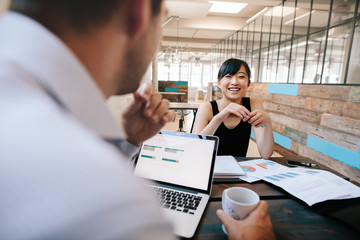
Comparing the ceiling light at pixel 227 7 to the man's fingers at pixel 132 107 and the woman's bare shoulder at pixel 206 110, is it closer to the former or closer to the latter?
the woman's bare shoulder at pixel 206 110

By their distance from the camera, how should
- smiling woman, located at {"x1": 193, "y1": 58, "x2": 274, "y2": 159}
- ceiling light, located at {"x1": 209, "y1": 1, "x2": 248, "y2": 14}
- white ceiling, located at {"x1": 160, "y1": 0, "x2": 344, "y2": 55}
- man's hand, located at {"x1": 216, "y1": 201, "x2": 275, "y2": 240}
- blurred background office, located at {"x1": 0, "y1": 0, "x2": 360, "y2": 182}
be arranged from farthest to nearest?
ceiling light, located at {"x1": 209, "y1": 1, "x2": 248, "y2": 14}
white ceiling, located at {"x1": 160, "y1": 0, "x2": 344, "y2": 55}
blurred background office, located at {"x1": 0, "y1": 0, "x2": 360, "y2": 182}
smiling woman, located at {"x1": 193, "y1": 58, "x2": 274, "y2": 159}
man's hand, located at {"x1": 216, "y1": 201, "x2": 275, "y2": 240}

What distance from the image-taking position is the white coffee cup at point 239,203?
24.2 inches

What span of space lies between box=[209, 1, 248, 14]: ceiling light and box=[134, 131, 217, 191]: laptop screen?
17.5 ft

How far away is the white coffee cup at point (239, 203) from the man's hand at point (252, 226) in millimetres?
16

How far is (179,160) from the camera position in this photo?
0.98m

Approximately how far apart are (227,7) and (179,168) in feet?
19.6

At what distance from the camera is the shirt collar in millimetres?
270

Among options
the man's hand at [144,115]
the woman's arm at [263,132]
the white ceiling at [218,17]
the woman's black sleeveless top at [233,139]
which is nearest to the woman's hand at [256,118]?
the woman's arm at [263,132]

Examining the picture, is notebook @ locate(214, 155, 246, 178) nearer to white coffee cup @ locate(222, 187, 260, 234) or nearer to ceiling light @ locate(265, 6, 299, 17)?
white coffee cup @ locate(222, 187, 260, 234)

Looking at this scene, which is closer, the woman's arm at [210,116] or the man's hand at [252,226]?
the man's hand at [252,226]

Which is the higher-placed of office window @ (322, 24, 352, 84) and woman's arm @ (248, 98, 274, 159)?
office window @ (322, 24, 352, 84)

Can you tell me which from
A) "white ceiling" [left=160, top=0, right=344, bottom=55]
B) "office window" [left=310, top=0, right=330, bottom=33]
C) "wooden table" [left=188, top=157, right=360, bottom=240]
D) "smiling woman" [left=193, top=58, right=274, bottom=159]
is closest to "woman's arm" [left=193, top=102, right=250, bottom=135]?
"smiling woman" [left=193, top=58, right=274, bottom=159]

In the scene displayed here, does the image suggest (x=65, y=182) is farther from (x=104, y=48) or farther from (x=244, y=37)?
(x=244, y=37)

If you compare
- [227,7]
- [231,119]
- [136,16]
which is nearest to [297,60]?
[227,7]
